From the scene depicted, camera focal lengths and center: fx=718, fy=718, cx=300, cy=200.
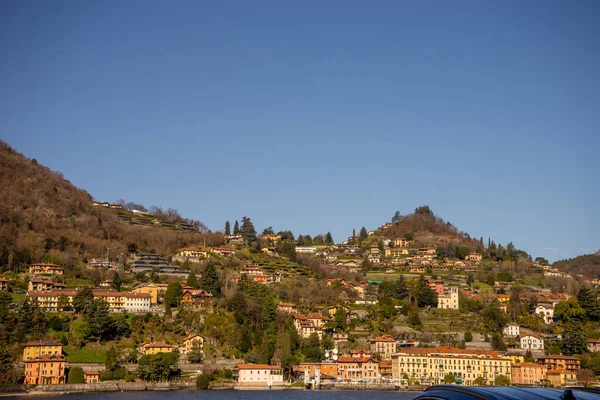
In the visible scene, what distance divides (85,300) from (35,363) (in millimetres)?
14960

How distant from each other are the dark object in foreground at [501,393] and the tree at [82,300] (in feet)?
232

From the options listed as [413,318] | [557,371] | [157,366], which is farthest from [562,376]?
[157,366]

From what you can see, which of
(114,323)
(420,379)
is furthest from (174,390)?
(420,379)

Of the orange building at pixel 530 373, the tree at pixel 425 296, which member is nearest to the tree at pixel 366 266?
the tree at pixel 425 296

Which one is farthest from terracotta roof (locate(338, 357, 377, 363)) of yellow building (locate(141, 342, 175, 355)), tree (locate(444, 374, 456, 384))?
yellow building (locate(141, 342, 175, 355))

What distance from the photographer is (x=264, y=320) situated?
77.1 metres

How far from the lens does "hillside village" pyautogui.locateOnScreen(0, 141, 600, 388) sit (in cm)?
6594

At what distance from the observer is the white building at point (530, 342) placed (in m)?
82.1

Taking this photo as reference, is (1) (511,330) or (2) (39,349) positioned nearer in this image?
(2) (39,349)

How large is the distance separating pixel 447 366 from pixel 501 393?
70541 millimetres

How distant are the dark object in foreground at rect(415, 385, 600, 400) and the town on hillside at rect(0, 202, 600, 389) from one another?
5863 centimetres

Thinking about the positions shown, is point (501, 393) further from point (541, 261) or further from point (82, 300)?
point (541, 261)

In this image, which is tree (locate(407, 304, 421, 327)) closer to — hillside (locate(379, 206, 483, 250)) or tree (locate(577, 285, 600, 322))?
tree (locate(577, 285, 600, 322))

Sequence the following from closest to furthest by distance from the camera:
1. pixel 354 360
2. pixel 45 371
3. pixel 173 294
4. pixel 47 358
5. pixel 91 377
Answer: pixel 45 371 < pixel 47 358 < pixel 91 377 < pixel 354 360 < pixel 173 294
